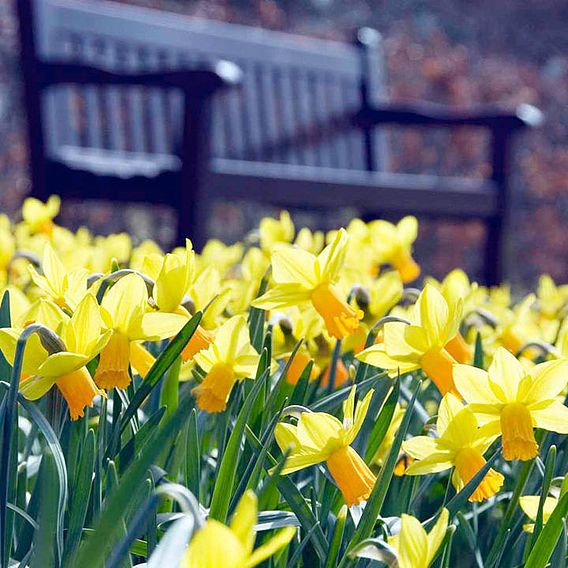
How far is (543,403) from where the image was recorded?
0.75m

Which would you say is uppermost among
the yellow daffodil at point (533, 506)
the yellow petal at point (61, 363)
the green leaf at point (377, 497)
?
the yellow petal at point (61, 363)

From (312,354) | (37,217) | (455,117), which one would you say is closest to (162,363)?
(312,354)

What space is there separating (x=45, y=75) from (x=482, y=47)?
6677mm

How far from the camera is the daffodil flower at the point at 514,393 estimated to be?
29.3 inches

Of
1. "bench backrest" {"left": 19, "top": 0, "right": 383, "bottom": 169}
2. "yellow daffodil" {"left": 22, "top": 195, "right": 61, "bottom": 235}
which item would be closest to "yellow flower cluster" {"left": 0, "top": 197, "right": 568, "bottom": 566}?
"yellow daffodil" {"left": 22, "top": 195, "right": 61, "bottom": 235}

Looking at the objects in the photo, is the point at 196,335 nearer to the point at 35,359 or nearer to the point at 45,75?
the point at 35,359

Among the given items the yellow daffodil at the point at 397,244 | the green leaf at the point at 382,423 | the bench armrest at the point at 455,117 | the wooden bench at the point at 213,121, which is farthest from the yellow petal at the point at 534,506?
the bench armrest at the point at 455,117

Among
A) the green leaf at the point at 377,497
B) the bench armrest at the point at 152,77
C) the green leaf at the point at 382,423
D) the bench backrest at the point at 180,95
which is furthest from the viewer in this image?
the bench backrest at the point at 180,95

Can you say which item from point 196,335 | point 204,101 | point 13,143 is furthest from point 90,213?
point 196,335

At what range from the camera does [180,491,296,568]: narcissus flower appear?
1.32 ft

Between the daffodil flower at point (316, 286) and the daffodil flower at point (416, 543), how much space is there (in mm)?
382

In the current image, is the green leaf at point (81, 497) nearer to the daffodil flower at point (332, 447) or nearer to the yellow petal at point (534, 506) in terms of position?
the daffodil flower at point (332, 447)

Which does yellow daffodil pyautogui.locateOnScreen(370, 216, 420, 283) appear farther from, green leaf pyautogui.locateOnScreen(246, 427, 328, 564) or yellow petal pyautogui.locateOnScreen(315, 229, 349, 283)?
green leaf pyautogui.locateOnScreen(246, 427, 328, 564)

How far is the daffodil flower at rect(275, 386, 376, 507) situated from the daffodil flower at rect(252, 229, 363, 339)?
0.22m
